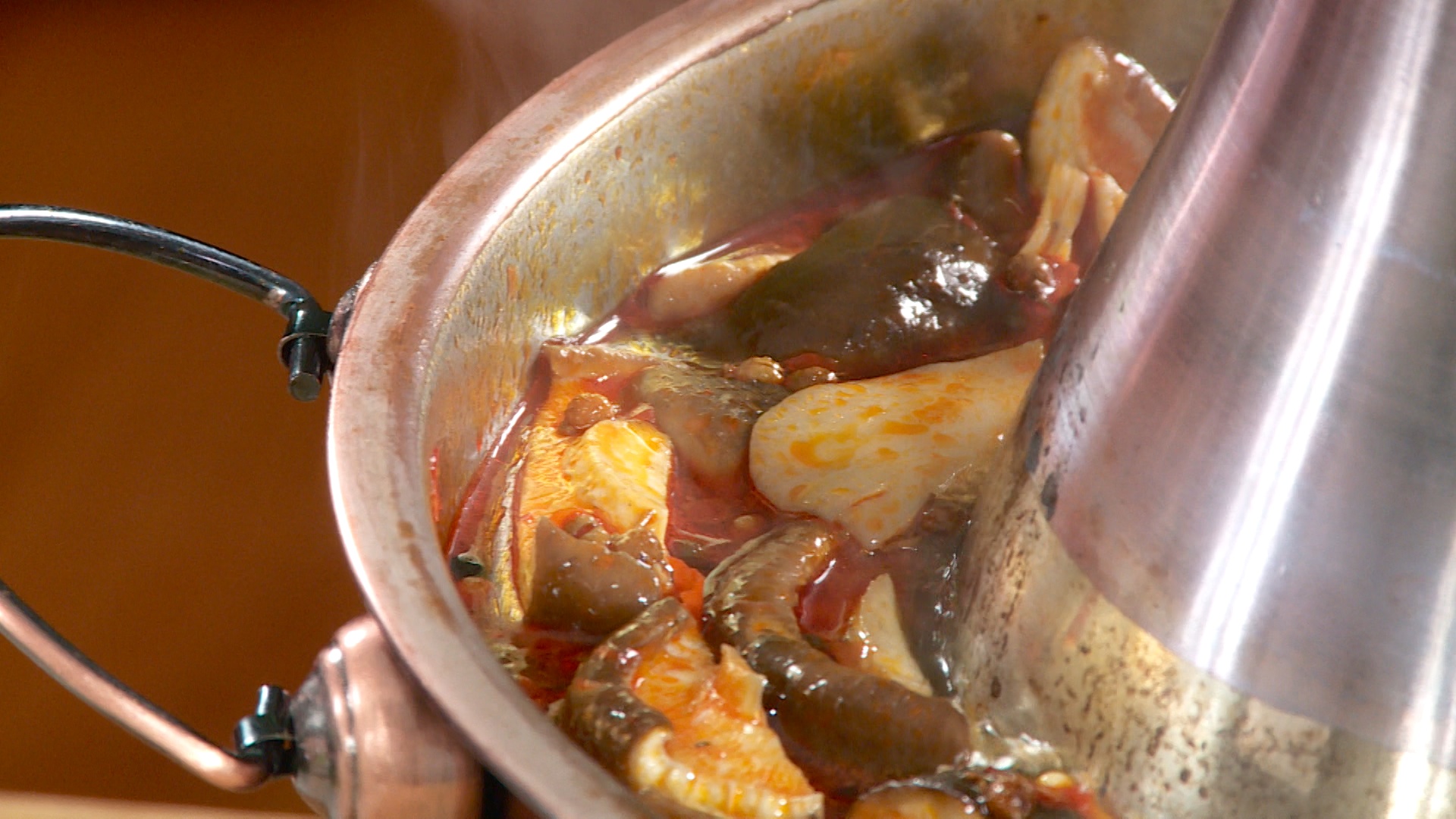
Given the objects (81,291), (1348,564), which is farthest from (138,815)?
(1348,564)

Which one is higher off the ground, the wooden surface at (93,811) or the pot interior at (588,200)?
the pot interior at (588,200)

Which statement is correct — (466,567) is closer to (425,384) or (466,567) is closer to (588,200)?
(425,384)

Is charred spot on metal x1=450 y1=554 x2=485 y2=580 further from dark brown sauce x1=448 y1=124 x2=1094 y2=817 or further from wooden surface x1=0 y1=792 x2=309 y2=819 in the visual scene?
wooden surface x1=0 y1=792 x2=309 y2=819

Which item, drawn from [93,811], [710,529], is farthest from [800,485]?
[93,811]

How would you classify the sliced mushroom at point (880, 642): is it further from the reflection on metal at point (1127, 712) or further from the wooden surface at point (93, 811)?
the wooden surface at point (93, 811)

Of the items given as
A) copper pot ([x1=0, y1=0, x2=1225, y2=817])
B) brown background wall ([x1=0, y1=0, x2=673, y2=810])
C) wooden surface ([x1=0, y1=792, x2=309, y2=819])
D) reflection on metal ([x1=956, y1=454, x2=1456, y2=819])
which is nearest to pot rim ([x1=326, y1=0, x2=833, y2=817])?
copper pot ([x1=0, y1=0, x2=1225, y2=817])

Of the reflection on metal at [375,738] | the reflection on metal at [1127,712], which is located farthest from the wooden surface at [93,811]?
the reflection on metal at [1127,712]
